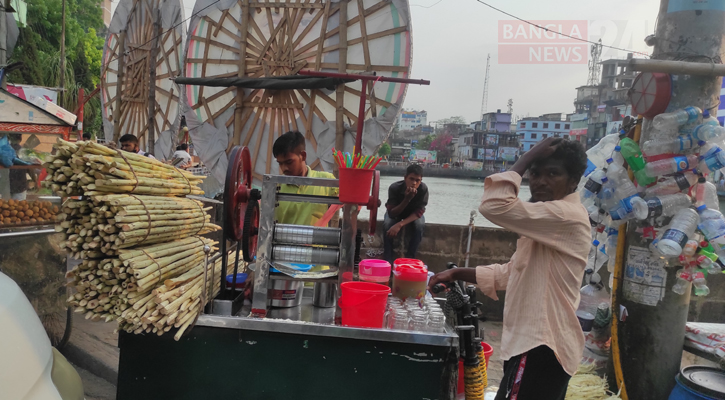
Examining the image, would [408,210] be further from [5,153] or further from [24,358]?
[24,358]

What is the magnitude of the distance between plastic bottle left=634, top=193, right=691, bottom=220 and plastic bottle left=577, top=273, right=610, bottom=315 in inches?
38.5

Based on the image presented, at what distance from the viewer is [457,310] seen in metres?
2.07

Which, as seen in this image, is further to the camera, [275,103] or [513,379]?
[275,103]

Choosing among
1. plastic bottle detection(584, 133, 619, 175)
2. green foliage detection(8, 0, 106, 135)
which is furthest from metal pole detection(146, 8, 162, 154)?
green foliage detection(8, 0, 106, 135)

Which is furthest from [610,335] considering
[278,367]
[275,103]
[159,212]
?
[275,103]

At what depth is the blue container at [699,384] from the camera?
2.61 meters

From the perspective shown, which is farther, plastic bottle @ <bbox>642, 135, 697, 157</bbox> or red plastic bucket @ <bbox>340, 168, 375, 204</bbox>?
plastic bottle @ <bbox>642, 135, 697, 157</bbox>

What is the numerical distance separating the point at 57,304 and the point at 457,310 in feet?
11.5

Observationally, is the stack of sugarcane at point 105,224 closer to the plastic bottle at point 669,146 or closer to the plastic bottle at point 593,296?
the plastic bottle at point 669,146

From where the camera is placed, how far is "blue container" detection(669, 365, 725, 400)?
2.61m

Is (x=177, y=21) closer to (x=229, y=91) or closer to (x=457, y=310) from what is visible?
(x=229, y=91)

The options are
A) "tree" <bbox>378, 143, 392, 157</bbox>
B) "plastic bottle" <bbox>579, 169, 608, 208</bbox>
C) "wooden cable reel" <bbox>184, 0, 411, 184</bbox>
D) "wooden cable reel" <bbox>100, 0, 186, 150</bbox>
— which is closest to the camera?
"plastic bottle" <bbox>579, 169, 608, 208</bbox>

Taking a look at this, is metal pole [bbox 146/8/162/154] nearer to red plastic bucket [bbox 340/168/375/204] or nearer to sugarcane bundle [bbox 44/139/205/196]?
sugarcane bundle [bbox 44/139/205/196]

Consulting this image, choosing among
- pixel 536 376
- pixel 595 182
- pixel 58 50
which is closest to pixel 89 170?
pixel 536 376
